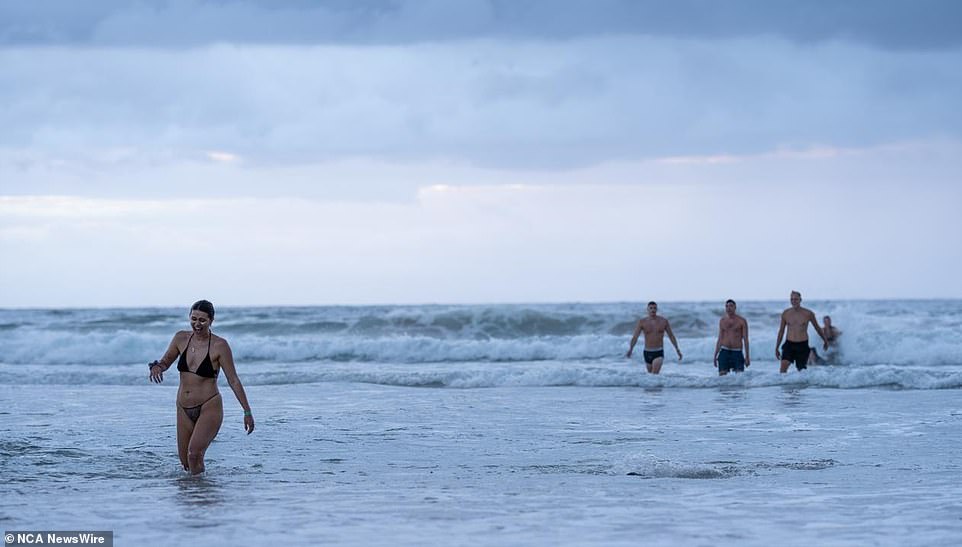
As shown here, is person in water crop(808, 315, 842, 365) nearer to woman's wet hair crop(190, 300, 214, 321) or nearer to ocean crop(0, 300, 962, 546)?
ocean crop(0, 300, 962, 546)

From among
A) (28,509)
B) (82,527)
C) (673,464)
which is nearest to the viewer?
(82,527)

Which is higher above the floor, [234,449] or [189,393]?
[189,393]

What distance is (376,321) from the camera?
41938 millimetres

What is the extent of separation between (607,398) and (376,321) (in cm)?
2517

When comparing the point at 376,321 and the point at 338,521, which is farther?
the point at 376,321

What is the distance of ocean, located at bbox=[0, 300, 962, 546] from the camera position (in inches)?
285

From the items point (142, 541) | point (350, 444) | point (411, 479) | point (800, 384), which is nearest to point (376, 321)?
point (800, 384)

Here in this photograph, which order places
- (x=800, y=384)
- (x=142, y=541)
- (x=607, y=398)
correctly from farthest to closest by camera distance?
(x=800, y=384) → (x=607, y=398) → (x=142, y=541)

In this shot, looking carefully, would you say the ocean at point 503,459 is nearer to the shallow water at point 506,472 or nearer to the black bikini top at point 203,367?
the shallow water at point 506,472

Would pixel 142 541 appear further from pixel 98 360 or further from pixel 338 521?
pixel 98 360

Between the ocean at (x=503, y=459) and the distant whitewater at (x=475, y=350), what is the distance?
0.59ft

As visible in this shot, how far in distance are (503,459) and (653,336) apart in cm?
989

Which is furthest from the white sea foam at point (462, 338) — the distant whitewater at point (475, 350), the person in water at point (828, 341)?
the person in water at point (828, 341)

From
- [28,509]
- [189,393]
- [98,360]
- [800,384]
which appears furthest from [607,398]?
[98,360]
